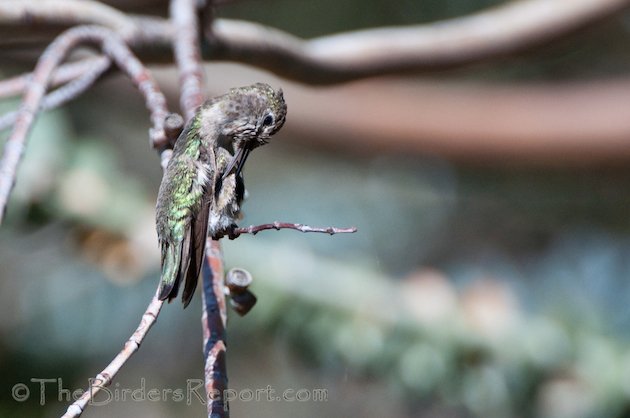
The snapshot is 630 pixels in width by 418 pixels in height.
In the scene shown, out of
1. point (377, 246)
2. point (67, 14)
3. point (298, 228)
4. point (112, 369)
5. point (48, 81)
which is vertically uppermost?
point (377, 246)

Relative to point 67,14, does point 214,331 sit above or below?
below

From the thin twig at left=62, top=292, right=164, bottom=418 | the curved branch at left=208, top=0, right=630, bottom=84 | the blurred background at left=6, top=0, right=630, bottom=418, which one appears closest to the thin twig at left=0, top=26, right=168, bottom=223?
the thin twig at left=62, top=292, right=164, bottom=418

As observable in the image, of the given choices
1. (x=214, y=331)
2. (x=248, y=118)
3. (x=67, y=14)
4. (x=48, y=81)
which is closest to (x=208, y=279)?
(x=214, y=331)

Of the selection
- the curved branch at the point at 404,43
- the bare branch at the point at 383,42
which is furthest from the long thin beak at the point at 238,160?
the curved branch at the point at 404,43

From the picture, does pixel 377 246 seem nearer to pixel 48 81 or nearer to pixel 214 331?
pixel 48 81

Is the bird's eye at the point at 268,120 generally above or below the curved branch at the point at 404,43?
below

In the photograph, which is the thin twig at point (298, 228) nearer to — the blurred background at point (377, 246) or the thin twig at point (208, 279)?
the thin twig at point (208, 279)

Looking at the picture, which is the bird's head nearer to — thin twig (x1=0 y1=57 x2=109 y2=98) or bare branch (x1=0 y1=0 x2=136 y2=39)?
thin twig (x1=0 y1=57 x2=109 y2=98)
